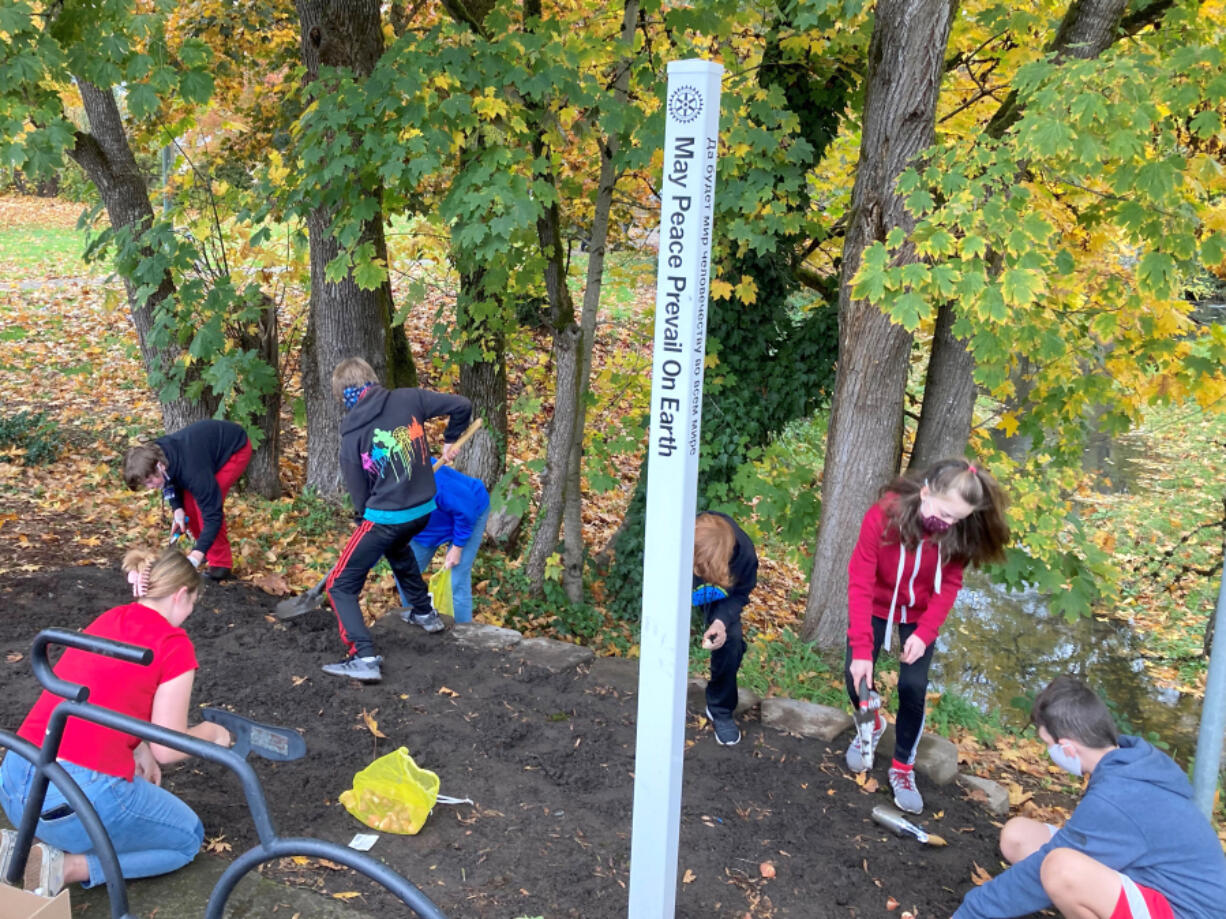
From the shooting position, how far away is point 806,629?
635 cm

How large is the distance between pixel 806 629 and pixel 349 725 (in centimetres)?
324

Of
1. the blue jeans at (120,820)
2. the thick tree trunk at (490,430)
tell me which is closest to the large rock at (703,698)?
the blue jeans at (120,820)

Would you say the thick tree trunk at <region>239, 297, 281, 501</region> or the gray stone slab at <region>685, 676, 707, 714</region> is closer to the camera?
the gray stone slab at <region>685, 676, 707, 714</region>

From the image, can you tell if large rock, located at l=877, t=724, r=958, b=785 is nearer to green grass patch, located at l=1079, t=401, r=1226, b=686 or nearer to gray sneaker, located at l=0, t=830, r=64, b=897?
green grass patch, located at l=1079, t=401, r=1226, b=686

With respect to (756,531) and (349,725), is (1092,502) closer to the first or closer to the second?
(756,531)

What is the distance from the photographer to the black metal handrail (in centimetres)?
202

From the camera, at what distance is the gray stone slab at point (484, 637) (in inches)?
212

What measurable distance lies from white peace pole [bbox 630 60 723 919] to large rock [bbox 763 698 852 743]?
7.11 ft

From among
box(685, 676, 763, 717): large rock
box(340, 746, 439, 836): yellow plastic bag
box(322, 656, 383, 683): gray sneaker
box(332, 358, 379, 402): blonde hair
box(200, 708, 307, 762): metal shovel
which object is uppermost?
box(332, 358, 379, 402): blonde hair

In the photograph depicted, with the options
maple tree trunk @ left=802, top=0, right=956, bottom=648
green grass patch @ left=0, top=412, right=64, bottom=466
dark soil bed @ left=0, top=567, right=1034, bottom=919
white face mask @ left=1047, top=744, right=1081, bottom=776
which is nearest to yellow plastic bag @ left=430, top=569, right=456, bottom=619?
dark soil bed @ left=0, top=567, right=1034, bottom=919

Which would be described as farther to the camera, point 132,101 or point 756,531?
point 756,531

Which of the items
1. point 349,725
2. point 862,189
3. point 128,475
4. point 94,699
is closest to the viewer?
point 94,699

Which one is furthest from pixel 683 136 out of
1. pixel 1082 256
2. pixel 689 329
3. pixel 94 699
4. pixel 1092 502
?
pixel 1092 502

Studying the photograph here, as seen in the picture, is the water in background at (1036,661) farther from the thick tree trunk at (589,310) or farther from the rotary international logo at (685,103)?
the rotary international logo at (685,103)
